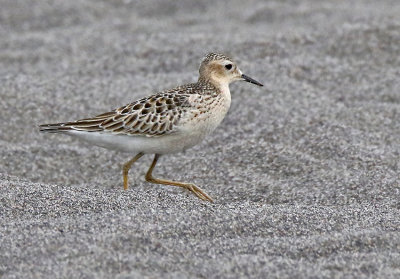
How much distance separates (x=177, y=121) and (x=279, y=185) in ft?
3.69

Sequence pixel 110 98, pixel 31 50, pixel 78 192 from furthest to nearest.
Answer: pixel 31 50
pixel 110 98
pixel 78 192

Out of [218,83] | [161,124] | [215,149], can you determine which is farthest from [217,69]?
[215,149]

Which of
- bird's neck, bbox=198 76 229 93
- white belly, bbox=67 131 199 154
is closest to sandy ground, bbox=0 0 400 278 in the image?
white belly, bbox=67 131 199 154

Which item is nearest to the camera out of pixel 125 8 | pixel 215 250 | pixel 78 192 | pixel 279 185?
pixel 215 250

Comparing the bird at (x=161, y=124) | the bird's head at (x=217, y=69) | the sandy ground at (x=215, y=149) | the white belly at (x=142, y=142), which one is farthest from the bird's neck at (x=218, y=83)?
the sandy ground at (x=215, y=149)

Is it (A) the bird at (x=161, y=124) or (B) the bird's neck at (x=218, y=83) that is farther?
(B) the bird's neck at (x=218, y=83)

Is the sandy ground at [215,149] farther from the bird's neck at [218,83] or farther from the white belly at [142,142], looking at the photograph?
the bird's neck at [218,83]

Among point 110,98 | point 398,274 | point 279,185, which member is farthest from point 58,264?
point 110,98

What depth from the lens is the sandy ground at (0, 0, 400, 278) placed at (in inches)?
158

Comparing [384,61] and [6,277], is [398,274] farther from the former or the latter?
[384,61]

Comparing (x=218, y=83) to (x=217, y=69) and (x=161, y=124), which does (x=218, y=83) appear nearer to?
(x=217, y=69)

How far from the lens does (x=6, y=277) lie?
374 cm

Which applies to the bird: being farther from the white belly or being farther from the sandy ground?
the sandy ground

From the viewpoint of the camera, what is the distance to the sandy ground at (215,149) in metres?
4.00
